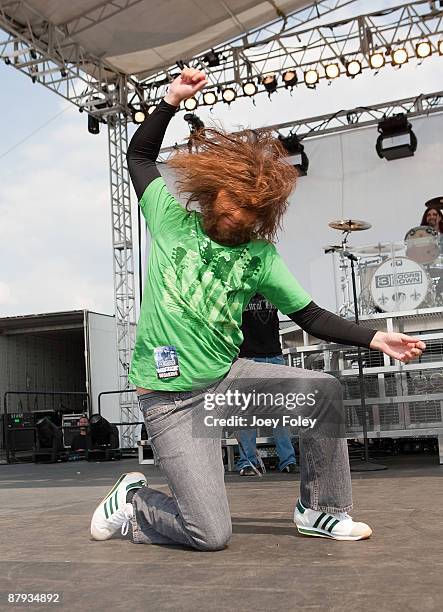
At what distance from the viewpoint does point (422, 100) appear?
425 inches

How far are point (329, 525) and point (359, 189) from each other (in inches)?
365

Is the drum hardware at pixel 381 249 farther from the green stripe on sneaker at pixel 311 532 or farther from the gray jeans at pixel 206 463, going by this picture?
the green stripe on sneaker at pixel 311 532

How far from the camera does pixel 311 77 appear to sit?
10961mm

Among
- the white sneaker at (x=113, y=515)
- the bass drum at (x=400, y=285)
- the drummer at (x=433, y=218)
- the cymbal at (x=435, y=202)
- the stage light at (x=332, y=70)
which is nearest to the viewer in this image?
the white sneaker at (x=113, y=515)

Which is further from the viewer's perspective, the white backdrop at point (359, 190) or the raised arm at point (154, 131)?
the white backdrop at point (359, 190)

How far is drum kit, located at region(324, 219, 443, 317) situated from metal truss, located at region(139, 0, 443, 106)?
18.0ft

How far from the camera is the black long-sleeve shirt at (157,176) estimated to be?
2.14 meters

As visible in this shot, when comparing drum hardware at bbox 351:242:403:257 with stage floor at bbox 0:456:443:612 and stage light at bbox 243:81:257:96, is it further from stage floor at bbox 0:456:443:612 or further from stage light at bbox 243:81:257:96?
stage light at bbox 243:81:257:96

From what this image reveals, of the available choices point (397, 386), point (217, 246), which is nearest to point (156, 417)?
point (217, 246)

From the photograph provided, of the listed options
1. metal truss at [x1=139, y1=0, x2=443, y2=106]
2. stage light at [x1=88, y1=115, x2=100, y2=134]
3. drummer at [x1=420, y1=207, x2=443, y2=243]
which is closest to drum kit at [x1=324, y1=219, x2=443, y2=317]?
drummer at [x1=420, y1=207, x2=443, y2=243]

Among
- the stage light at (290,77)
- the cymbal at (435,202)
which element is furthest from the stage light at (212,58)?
the cymbal at (435,202)

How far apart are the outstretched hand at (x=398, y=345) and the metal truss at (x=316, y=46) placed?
949 centimetres

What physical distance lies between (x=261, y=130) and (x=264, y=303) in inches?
124

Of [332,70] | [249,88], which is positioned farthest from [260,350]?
[249,88]
